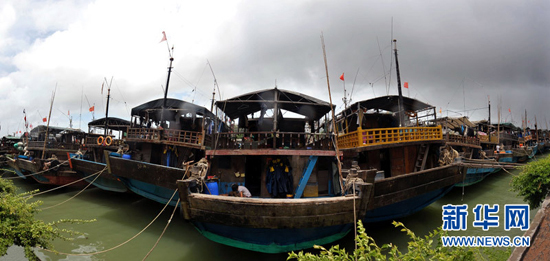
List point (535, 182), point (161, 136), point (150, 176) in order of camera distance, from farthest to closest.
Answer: point (161, 136) → point (150, 176) → point (535, 182)

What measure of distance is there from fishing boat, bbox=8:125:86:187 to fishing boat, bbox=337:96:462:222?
1282cm

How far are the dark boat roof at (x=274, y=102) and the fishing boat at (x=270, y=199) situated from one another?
0.13 feet

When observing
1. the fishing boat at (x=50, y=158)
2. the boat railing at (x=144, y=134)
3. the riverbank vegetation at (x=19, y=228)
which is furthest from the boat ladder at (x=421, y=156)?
the fishing boat at (x=50, y=158)

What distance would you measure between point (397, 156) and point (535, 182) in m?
4.05

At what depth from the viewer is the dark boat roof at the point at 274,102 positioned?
7.53 metres

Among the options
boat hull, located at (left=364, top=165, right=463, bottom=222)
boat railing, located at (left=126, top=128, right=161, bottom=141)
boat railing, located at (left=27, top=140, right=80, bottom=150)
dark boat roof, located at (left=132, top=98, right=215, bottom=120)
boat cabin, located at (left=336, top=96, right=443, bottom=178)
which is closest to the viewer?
boat hull, located at (left=364, top=165, right=463, bottom=222)

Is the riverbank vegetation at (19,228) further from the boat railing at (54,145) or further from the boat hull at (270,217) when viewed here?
the boat railing at (54,145)

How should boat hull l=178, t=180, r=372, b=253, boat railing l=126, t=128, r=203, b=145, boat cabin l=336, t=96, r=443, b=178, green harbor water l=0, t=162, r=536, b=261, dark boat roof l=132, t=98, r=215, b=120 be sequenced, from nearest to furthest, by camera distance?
boat hull l=178, t=180, r=372, b=253 → green harbor water l=0, t=162, r=536, b=261 → boat cabin l=336, t=96, r=443, b=178 → boat railing l=126, t=128, r=203, b=145 → dark boat roof l=132, t=98, r=215, b=120

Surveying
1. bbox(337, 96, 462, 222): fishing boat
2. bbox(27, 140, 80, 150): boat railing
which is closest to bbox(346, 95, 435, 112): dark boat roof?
bbox(337, 96, 462, 222): fishing boat

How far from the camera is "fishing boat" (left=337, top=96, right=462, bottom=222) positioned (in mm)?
6543

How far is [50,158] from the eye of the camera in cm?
1391

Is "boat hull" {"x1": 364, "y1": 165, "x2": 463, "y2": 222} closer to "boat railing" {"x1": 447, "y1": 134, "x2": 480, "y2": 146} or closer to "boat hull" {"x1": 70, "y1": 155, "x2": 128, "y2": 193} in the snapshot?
"boat railing" {"x1": 447, "y1": 134, "x2": 480, "y2": 146}

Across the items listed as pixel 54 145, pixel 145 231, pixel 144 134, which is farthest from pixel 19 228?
pixel 54 145

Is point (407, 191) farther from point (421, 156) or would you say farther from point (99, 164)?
point (99, 164)
